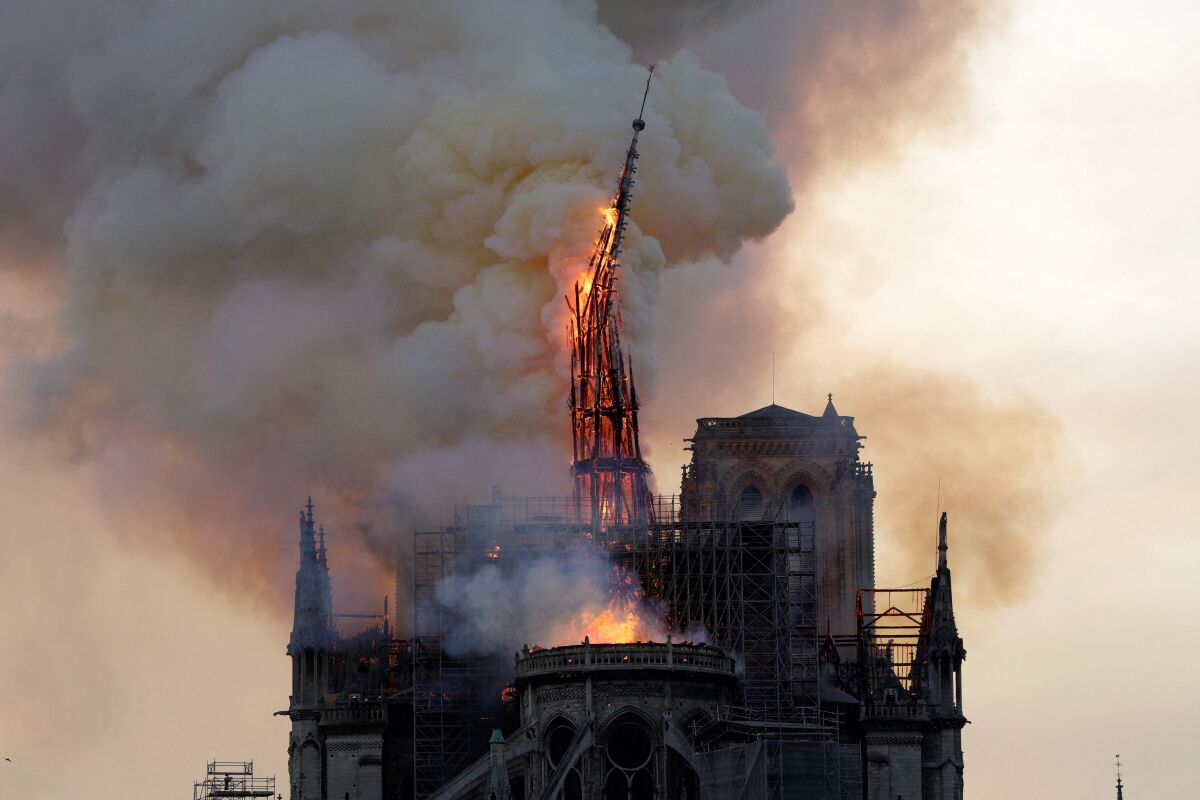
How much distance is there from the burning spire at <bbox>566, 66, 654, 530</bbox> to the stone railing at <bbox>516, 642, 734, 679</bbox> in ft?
53.5

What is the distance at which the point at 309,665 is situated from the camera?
506 ft

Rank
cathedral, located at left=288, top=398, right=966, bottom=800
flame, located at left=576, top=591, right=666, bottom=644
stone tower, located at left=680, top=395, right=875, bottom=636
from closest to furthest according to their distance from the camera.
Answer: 1. cathedral, located at left=288, top=398, right=966, bottom=800
2. flame, located at left=576, top=591, right=666, bottom=644
3. stone tower, located at left=680, top=395, right=875, bottom=636

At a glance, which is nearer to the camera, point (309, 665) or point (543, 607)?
point (543, 607)

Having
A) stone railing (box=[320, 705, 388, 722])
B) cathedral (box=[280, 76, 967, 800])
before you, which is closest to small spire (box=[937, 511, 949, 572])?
cathedral (box=[280, 76, 967, 800])

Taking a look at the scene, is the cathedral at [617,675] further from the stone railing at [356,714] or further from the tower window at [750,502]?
the tower window at [750,502]

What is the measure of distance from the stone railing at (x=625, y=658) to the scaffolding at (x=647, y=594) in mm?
7550

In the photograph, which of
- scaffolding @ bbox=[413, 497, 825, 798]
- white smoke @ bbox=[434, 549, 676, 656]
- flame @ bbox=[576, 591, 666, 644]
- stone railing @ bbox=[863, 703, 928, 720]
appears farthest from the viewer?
stone railing @ bbox=[863, 703, 928, 720]

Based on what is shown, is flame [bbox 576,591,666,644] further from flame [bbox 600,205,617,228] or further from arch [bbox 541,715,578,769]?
flame [bbox 600,205,617,228]

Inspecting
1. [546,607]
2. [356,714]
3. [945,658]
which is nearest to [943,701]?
[945,658]

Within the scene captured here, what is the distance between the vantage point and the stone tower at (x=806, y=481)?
181000 millimetres

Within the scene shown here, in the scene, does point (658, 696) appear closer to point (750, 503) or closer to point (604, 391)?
point (604, 391)

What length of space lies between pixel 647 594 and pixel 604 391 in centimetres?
1252

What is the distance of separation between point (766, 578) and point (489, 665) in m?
14.2

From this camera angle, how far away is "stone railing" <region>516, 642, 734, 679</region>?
455ft
